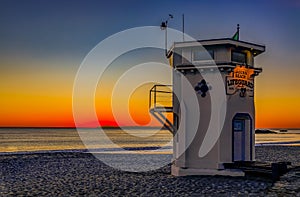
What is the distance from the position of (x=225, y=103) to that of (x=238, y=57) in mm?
2492

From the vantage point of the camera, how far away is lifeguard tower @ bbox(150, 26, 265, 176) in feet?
67.1

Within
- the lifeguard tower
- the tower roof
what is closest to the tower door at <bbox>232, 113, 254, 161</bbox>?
the lifeguard tower

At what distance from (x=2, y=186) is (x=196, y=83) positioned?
33.6 ft

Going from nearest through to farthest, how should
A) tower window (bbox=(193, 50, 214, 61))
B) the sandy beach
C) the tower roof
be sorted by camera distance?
the sandy beach → the tower roof → tower window (bbox=(193, 50, 214, 61))

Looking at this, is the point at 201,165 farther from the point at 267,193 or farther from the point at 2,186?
the point at 2,186

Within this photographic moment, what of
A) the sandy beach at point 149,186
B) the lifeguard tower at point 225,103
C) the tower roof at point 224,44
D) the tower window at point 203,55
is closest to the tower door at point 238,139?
the lifeguard tower at point 225,103

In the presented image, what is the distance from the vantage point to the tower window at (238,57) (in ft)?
68.7

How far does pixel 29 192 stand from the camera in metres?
17.1

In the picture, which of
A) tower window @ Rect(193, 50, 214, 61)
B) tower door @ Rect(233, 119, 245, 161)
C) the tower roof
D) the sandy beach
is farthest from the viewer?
tower door @ Rect(233, 119, 245, 161)

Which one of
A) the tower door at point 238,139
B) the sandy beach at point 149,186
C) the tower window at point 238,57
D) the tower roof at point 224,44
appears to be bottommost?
the sandy beach at point 149,186

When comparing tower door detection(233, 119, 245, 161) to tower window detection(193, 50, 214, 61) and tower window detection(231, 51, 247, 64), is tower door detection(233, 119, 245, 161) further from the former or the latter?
tower window detection(193, 50, 214, 61)

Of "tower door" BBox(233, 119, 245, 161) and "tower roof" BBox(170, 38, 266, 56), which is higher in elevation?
"tower roof" BBox(170, 38, 266, 56)

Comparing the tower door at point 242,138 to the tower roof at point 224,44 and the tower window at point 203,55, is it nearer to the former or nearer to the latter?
the tower window at point 203,55

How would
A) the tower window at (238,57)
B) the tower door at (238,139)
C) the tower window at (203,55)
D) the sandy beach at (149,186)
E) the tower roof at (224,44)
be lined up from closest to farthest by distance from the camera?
the sandy beach at (149,186) < the tower roof at (224,44) < the tower window at (203,55) < the tower window at (238,57) < the tower door at (238,139)
